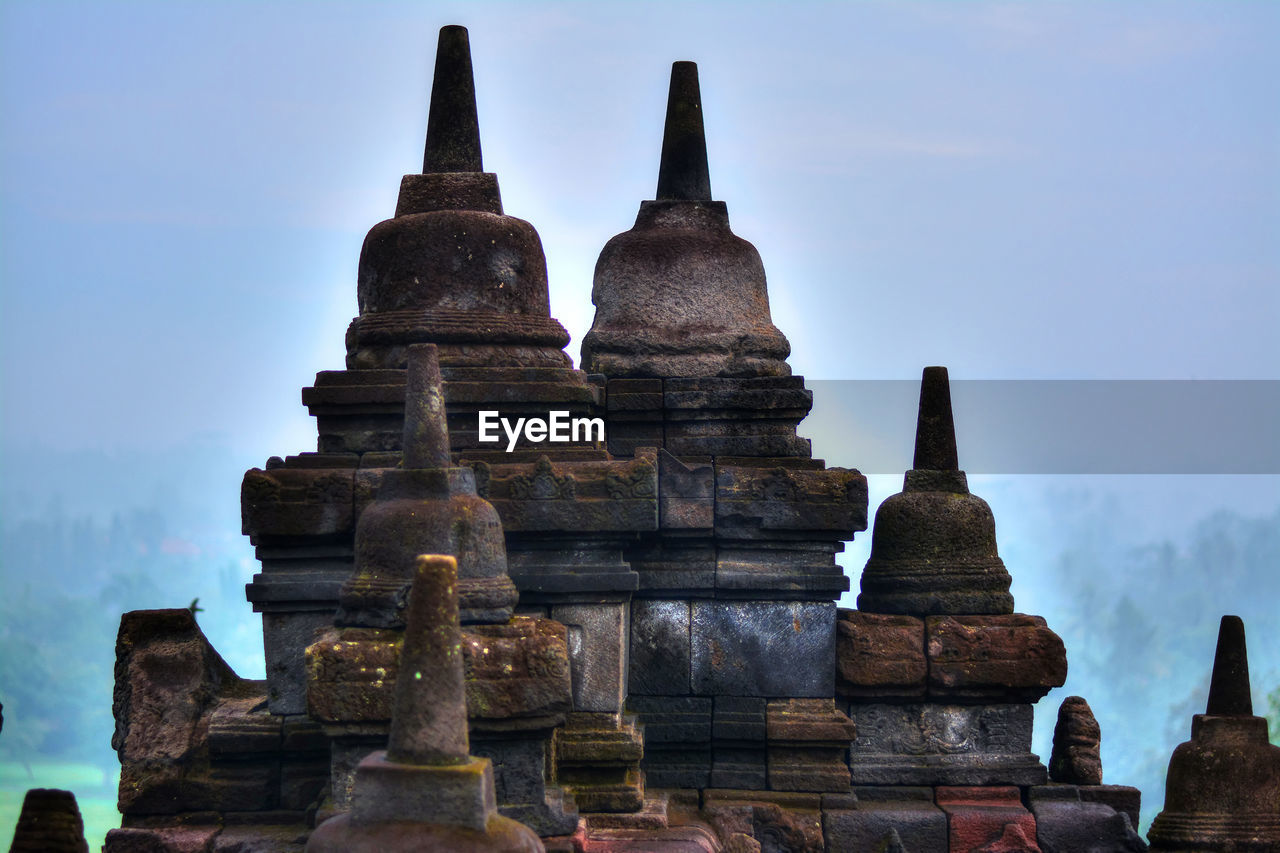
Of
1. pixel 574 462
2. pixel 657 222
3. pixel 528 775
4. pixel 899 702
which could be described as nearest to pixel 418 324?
pixel 574 462

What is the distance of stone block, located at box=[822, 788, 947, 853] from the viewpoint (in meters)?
9.70

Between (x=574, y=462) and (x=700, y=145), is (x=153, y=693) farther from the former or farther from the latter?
(x=700, y=145)

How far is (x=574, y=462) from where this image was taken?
361 inches

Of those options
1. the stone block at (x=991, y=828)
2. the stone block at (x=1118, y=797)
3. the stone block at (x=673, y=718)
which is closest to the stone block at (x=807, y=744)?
the stone block at (x=673, y=718)

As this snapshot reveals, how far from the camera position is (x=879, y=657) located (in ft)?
33.2

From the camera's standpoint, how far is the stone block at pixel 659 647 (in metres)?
9.73

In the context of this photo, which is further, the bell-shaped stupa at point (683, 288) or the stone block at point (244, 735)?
the bell-shaped stupa at point (683, 288)

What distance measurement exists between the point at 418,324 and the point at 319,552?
135 cm

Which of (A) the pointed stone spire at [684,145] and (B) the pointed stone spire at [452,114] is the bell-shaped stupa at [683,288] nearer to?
(A) the pointed stone spire at [684,145]

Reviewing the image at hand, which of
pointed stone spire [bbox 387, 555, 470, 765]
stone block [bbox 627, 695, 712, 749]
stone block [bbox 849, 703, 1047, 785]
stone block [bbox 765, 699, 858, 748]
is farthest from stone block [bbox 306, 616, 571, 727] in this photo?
stone block [bbox 849, 703, 1047, 785]

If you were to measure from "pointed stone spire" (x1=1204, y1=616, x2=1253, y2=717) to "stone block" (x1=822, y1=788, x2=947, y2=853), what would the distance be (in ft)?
5.79

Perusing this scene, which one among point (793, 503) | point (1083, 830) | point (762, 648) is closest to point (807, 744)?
point (762, 648)

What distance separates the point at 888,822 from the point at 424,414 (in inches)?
144

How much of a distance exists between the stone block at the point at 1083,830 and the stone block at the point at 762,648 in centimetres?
151
